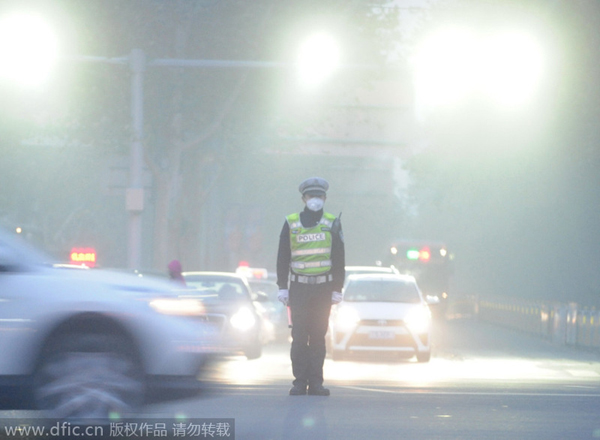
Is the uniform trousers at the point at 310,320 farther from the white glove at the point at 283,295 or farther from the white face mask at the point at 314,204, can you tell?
the white face mask at the point at 314,204

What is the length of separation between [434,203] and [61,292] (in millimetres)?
39623

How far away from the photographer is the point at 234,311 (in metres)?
18.1

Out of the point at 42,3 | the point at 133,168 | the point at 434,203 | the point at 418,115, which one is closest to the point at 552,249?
the point at 434,203

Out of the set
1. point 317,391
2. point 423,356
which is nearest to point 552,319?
point 423,356

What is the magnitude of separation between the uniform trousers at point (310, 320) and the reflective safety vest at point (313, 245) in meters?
0.15

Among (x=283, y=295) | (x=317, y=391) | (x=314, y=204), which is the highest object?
(x=314, y=204)

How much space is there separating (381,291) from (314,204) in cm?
930

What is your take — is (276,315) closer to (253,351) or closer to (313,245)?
(253,351)

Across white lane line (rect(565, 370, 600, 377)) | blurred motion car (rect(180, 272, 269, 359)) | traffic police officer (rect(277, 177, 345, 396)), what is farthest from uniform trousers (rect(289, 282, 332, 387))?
blurred motion car (rect(180, 272, 269, 359))

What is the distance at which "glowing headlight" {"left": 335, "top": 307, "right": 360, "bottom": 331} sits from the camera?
17.8 metres

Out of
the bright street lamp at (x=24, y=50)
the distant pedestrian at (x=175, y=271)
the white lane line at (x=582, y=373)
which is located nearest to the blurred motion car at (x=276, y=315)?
the bright street lamp at (x=24, y=50)

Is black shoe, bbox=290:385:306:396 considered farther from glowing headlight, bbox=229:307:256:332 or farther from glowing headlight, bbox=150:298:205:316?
glowing headlight, bbox=229:307:256:332

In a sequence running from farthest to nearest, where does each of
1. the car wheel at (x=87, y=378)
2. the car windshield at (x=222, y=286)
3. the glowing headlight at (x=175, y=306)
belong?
the car windshield at (x=222, y=286) → the glowing headlight at (x=175, y=306) → the car wheel at (x=87, y=378)

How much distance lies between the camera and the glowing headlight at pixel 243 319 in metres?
18.0
